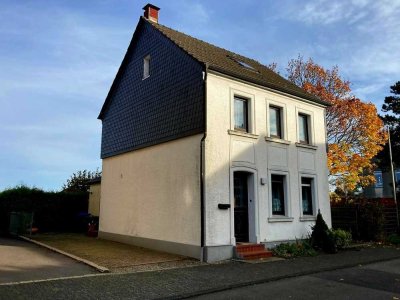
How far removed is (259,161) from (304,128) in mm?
3977

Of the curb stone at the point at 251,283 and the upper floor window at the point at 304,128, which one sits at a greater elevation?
the upper floor window at the point at 304,128

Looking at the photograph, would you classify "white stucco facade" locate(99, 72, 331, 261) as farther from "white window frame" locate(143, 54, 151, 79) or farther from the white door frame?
"white window frame" locate(143, 54, 151, 79)

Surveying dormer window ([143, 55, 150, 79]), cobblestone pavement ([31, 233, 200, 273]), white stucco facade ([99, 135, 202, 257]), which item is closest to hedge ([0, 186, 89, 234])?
white stucco facade ([99, 135, 202, 257])

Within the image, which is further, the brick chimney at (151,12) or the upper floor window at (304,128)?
the brick chimney at (151,12)

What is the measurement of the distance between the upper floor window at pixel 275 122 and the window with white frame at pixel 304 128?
1437mm

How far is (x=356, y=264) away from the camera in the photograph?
11.8 m

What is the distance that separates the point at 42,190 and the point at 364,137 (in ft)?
71.8

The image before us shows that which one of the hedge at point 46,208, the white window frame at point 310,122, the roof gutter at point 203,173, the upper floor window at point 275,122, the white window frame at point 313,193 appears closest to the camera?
the roof gutter at point 203,173

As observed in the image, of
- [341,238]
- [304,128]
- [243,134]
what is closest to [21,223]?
[243,134]

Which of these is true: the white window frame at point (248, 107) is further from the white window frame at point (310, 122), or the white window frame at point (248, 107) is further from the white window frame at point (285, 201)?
the white window frame at point (310, 122)

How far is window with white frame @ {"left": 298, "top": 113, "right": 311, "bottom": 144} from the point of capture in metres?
16.5

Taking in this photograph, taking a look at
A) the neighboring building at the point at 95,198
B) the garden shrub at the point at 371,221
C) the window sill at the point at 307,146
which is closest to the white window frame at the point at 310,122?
the window sill at the point at 307,146

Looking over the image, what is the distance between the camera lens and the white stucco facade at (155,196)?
505 inches

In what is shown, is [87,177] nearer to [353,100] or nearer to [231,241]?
[353,100]
